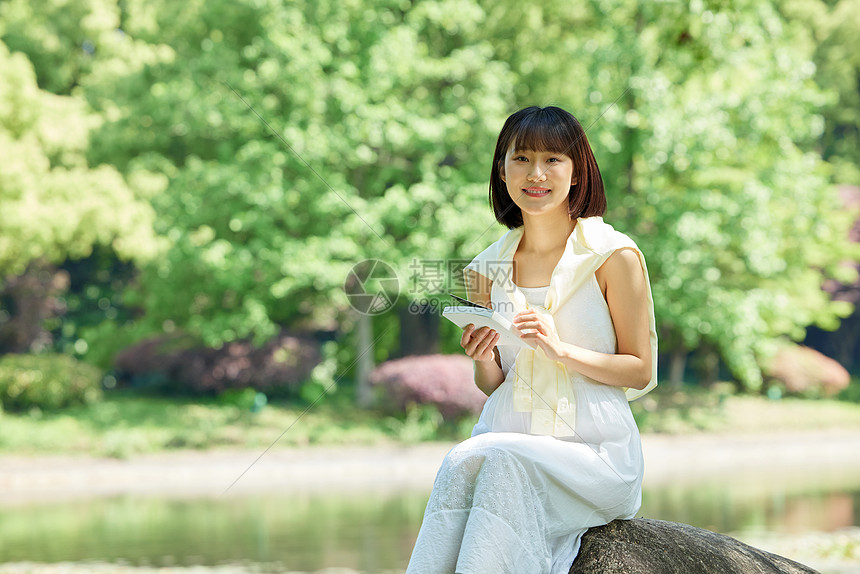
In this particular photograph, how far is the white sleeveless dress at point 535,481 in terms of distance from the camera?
92.7 inches

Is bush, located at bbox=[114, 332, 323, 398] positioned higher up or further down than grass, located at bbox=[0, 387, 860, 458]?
higher up

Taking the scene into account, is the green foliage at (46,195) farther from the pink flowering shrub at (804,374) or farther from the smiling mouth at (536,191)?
the smiling mouth at (536,191)

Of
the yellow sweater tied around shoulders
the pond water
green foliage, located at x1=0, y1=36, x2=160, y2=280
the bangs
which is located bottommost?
the pond water

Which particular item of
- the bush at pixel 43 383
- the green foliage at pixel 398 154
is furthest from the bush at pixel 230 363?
the bush at pixel 43 383

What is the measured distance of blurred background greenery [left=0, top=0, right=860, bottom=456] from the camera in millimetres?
14164

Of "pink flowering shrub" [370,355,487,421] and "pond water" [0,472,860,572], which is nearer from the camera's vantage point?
"pond water" [0,472,860,572]

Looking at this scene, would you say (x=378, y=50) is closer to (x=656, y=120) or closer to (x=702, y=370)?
(x=656, y=120)

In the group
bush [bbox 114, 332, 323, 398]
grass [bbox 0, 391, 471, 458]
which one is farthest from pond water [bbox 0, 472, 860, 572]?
bush [bbox 114, 332, 323, 398]

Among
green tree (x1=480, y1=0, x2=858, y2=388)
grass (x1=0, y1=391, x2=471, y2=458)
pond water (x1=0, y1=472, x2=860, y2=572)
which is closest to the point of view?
pond water (x1=0, y1=472, x2=860, y2=572)

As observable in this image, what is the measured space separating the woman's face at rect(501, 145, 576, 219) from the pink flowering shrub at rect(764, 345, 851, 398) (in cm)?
1694

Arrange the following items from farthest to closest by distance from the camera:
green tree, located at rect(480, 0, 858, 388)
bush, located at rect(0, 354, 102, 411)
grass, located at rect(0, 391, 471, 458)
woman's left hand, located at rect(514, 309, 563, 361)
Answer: bush, located at rect(0, 354, 102, 411), green tree, located at rect(480, 0, 858, 388), grass, located at rect(0, 391, 471, 458), woman's left hand, located at rect(514, 309, 563, 361)

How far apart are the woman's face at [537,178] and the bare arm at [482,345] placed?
315 mm

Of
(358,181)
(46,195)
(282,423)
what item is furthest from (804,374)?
(46,195)

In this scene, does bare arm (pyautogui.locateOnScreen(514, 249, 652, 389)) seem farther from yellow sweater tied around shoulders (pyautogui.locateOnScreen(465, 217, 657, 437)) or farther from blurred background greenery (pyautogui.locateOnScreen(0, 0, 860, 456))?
blurred background greenery (pyautogui.locateOnScreen(0, 0, 860, 456))
